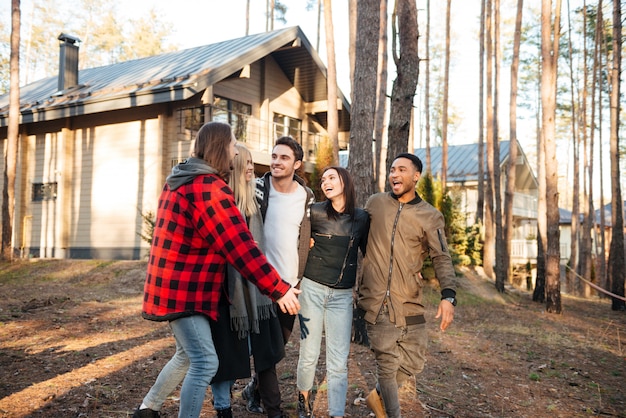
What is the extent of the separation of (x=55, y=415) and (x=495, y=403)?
4.07 m

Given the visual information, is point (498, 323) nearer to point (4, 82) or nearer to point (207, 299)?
point (207, 299)

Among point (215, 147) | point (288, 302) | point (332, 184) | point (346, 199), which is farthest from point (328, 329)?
point (215, 147)

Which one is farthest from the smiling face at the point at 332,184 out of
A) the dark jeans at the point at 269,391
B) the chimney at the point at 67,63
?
the chimney at the point at 67,63

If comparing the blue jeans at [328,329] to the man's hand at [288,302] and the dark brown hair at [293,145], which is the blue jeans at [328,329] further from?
the man's hand at [288,302]

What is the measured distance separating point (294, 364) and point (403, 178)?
3.18 meters

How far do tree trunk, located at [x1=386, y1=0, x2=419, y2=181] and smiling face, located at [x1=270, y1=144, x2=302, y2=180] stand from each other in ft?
11.5

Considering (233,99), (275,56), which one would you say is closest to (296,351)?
(233,99)

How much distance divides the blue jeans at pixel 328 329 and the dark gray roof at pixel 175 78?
11.2 meters

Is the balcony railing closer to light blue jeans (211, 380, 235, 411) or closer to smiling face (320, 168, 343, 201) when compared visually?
smiling face (320, 168, 343, 201)

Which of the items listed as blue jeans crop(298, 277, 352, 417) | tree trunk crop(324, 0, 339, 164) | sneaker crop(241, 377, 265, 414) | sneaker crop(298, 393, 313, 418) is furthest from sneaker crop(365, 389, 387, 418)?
tree trunk crop(324, 0, 339, 164)

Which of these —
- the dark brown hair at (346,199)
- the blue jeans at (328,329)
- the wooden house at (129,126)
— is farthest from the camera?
the wooden house at (129,126)

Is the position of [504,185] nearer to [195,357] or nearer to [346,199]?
[346,199]

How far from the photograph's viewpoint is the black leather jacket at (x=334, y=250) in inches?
163

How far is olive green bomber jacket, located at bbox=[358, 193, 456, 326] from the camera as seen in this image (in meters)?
4.03
